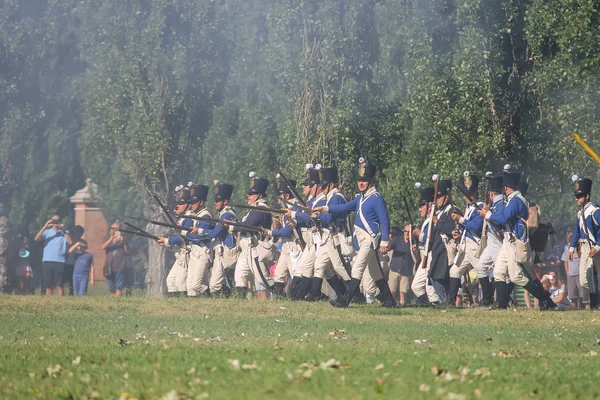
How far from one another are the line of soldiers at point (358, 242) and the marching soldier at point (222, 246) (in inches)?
1.0

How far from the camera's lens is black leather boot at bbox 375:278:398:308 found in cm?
1817

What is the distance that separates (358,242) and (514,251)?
2.43 meters

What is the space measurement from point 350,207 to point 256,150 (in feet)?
61.4

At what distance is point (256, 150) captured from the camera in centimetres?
3722

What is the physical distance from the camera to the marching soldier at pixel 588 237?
61.8 ft

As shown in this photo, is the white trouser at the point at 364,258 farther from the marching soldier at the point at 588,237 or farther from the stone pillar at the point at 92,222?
the stone pillar at the point at 92,222

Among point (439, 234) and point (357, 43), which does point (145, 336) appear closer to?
point (439, 234)

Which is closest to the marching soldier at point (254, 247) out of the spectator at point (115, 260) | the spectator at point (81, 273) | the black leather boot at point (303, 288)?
the black leather boot at point (303, 288)

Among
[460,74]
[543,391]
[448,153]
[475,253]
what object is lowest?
[543,391]

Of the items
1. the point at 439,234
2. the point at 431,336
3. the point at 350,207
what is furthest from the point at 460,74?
the point at 431,336

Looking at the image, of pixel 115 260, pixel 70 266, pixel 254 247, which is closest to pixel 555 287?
pixel 254 247

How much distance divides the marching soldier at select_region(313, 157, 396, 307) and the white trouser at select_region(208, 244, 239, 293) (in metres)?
5.30

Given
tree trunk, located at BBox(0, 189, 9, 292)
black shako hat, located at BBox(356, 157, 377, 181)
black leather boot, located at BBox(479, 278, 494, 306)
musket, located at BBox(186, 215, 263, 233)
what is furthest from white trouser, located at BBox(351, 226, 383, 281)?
tree trunk, located at BBox(0, 189, 9, 292)

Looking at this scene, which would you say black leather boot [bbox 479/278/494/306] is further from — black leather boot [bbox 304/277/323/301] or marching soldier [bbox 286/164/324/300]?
marching soldier [bbox 286/164/324/300]
